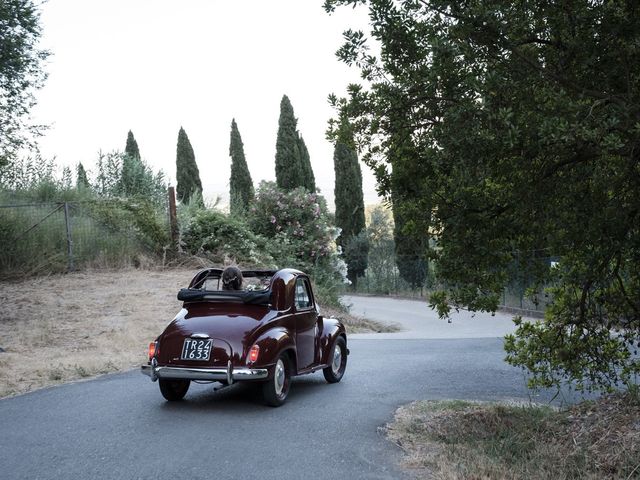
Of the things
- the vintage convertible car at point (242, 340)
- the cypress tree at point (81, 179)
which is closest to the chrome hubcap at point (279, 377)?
the vintage convertible car at point (242, 340)

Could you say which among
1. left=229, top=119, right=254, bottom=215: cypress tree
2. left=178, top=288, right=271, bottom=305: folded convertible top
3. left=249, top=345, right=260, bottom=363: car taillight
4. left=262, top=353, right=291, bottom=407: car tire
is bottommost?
left=262, top=353, right=291, bottom=407: car tire

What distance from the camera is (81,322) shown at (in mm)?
16562

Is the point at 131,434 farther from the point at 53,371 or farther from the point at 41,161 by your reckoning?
the point at 41,161

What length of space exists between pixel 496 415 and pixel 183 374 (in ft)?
11.3

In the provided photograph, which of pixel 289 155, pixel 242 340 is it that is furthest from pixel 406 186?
pixel 289 155

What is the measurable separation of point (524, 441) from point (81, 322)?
12122 mm

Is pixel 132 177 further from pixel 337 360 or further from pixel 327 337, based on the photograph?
pixel 327 337

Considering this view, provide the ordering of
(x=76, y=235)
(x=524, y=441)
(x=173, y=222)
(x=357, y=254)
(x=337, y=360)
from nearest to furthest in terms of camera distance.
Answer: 1. (x=524, y=441)
2. (x=337, y=360)
3. (x=76, y=235)
4. (x=173, y=222)
5. (x=357, y=254)

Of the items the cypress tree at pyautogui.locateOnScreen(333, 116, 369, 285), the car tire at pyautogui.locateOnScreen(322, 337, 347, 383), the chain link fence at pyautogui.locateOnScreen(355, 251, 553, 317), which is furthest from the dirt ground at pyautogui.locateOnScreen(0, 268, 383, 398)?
the cypress tree at pyautogui.locateOnScreen(333, 116, 369, 285)

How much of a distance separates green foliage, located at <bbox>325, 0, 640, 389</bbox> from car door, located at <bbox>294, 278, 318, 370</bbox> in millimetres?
2309

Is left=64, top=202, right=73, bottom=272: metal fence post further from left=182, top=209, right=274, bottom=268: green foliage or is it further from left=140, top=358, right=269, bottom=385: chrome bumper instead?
left=140, top=358, right=269, bottom=385: chrome bumper

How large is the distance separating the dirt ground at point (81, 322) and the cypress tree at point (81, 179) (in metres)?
4.23

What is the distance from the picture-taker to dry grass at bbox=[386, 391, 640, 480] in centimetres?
588

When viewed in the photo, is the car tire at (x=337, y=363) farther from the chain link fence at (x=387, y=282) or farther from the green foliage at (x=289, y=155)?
the green foliage at (x=289, y=155)
